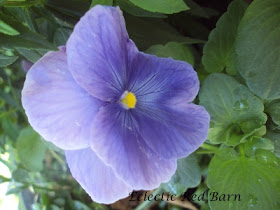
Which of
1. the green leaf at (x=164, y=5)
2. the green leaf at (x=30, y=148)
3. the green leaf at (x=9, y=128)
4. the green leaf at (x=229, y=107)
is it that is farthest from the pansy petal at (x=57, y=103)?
the green leaf at (x=9, y=128)

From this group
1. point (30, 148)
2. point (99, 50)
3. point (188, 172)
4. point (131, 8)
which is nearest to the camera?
point (99, 50)

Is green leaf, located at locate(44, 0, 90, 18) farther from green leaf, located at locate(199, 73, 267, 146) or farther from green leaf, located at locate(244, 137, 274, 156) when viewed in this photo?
green leaf, located at locate(244, 137, 274, 156)

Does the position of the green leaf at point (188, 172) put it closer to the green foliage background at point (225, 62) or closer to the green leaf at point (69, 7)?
the green foliage background at point (225, 62)

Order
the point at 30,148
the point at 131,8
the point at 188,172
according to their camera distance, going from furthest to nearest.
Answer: the point at 30,148 → the point at 188,172 → the point at 131,8

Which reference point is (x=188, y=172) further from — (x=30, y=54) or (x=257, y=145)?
(x=30, y=54)

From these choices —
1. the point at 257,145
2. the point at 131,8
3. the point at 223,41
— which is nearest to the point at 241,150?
the point at 257,145
